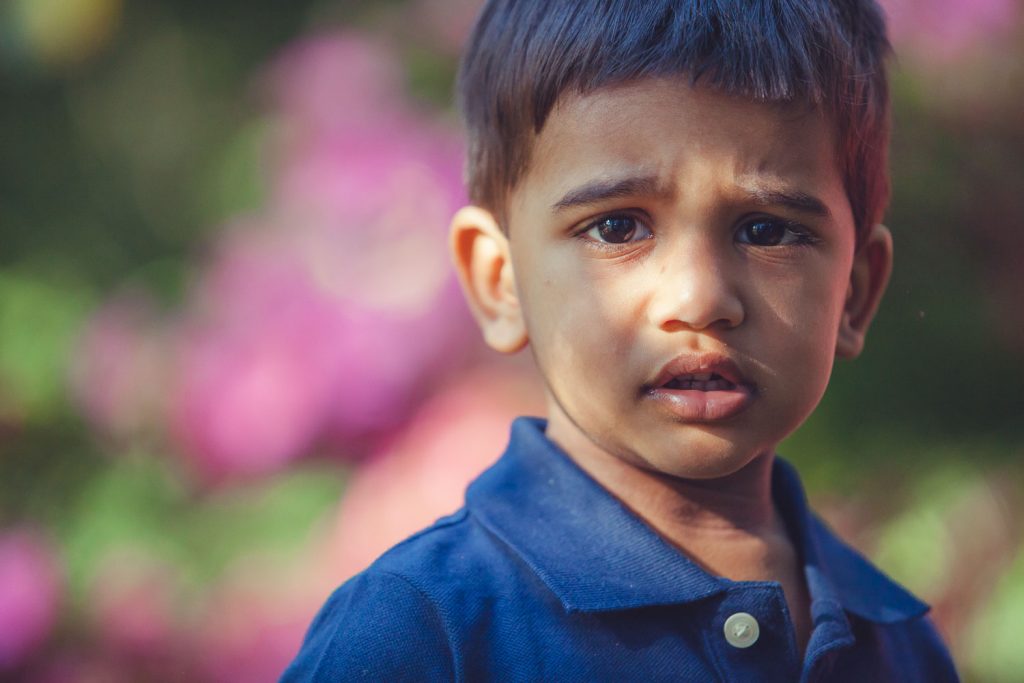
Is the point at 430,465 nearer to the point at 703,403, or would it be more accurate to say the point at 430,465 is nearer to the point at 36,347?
the point at 36,347

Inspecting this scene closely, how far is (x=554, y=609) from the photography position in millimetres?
1373

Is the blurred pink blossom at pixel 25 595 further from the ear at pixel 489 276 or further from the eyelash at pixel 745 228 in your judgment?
the eyelash at pixel 745 228

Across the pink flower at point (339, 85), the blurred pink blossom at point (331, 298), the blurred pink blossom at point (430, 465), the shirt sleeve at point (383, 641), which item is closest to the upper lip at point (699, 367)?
the shirt sleeve at point (383, 641)

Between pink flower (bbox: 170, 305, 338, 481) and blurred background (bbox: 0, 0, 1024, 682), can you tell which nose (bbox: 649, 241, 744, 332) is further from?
pink flower (bbox: 170, 305, 338, 481)

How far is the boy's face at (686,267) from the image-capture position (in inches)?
53.9

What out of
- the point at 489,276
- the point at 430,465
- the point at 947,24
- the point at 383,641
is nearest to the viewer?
the point at 383,641

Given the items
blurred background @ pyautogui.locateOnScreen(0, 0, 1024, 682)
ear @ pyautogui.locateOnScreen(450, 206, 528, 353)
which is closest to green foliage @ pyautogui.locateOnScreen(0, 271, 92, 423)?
blurred background @ pyautogui.locateOnScreen(0, 0, 1024, 682)

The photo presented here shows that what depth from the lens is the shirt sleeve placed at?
4.26ft

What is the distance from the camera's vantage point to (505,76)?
155 centimetres

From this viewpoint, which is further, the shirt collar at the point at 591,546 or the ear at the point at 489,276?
the ear at the point at 489,276

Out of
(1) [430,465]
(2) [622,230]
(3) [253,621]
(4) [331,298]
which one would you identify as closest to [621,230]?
(2) [622,230]

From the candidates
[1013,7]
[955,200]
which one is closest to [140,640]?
[955,200]

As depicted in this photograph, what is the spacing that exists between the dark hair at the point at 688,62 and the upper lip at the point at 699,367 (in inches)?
12.0

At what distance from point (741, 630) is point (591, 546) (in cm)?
20
